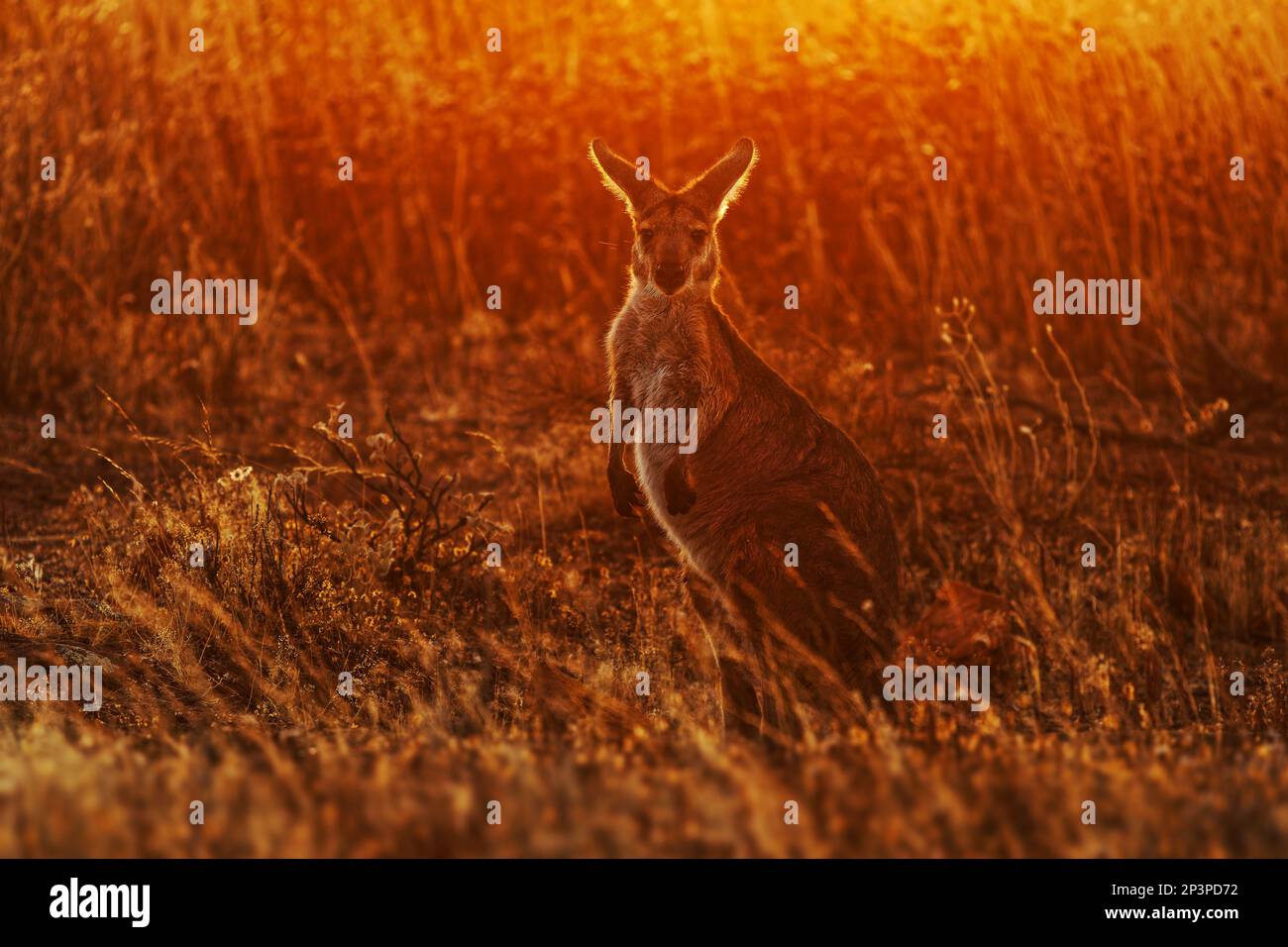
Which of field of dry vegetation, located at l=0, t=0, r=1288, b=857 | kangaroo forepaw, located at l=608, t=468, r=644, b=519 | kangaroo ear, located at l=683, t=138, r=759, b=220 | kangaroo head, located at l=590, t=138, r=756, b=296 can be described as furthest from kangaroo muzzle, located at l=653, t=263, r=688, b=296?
field of dry vegetation, located at l=0, t=0, r=1288, b=857

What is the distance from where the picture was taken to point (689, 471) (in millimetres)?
6164

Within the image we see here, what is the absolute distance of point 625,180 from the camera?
6660mm

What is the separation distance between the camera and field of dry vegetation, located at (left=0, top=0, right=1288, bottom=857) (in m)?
3.47

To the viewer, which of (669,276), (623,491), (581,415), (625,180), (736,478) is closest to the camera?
(736,478)

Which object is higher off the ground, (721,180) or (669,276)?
(721,180)

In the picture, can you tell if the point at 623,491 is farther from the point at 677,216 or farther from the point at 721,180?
the point at 721,180

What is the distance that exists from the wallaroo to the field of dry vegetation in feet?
0.94

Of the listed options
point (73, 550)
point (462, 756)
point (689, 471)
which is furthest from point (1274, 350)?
point (462, 756)

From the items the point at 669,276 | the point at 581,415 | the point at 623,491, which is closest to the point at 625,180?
the point at 669,276

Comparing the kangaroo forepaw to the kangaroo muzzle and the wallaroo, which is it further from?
the kangaroo muzzle

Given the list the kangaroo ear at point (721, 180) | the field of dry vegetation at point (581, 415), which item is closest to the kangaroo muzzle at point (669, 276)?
the kangaroo ear at point (721, 180)

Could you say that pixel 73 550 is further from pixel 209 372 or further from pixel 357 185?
pixel 357 185

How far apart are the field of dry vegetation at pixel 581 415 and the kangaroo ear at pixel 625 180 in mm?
1430

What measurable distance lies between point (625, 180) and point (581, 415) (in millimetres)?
2608
